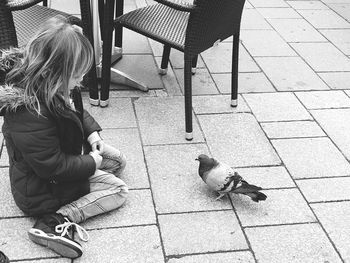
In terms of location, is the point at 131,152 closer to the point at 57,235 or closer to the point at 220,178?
the point at 220,178

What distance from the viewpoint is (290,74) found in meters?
4.03

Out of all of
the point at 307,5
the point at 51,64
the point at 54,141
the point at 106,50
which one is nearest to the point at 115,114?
the point at 106,50

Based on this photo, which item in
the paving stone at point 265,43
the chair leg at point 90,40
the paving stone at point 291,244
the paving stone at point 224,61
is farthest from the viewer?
the paving stone at point 265,43

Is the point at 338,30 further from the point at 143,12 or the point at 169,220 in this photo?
the point at 169,220

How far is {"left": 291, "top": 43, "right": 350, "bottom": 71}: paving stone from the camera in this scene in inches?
166

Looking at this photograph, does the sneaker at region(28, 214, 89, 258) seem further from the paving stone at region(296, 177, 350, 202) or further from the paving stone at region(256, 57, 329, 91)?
the paving stone at region(256, 57, 329, 91)

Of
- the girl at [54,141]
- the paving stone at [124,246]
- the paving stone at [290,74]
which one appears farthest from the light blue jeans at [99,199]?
the paving stone at [290,74]

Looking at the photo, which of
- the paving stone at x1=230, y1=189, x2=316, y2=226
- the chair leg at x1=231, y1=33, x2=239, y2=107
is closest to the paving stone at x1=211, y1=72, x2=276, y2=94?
the chair leg at x1=231, y1=33, x2=239, y2=107

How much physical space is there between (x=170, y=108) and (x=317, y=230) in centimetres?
143

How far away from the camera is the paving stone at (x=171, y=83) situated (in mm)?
3633

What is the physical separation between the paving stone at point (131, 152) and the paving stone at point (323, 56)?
199cm

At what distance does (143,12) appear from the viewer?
324cm

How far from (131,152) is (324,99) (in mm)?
1716

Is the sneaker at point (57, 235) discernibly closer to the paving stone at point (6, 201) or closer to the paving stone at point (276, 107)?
the paving stone at point (6, 201)
